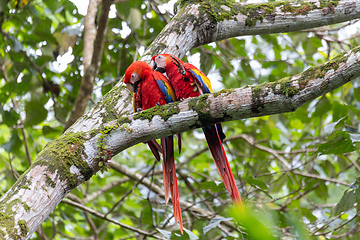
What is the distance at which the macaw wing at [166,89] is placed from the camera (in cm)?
209

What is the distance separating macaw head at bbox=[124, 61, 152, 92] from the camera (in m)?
2.07

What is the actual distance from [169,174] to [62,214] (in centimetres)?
176

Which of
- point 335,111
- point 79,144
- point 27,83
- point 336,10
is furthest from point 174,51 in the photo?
point 27,83

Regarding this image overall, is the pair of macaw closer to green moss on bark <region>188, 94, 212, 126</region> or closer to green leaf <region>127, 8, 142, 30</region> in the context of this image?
green moss on bark <region>188, 94, 212, 126</region>

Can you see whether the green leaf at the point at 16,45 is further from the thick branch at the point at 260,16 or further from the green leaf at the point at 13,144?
the thick branch at the point at 260,16

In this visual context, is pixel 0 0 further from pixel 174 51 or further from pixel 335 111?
pixel 335 111

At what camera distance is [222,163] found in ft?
6.97

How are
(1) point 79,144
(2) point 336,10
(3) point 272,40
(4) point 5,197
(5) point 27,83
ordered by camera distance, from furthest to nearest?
1. (3) point 272,40
2. (5) point 27,83
3. (2) point 336,10
4. (1) point 79,144
5. (4) point 5,197

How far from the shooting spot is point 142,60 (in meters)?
2.28

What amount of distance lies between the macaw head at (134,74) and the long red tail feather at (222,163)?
570 mm

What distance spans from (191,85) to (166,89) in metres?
0.17

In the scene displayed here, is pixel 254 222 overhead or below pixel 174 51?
below

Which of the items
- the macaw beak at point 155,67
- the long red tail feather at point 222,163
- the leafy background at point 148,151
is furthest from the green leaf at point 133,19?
the long red tail feather at point 222,163

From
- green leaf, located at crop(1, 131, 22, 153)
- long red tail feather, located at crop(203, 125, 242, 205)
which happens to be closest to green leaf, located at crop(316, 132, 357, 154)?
long red tail feather, located at crop(203, 125, 242, 205)
